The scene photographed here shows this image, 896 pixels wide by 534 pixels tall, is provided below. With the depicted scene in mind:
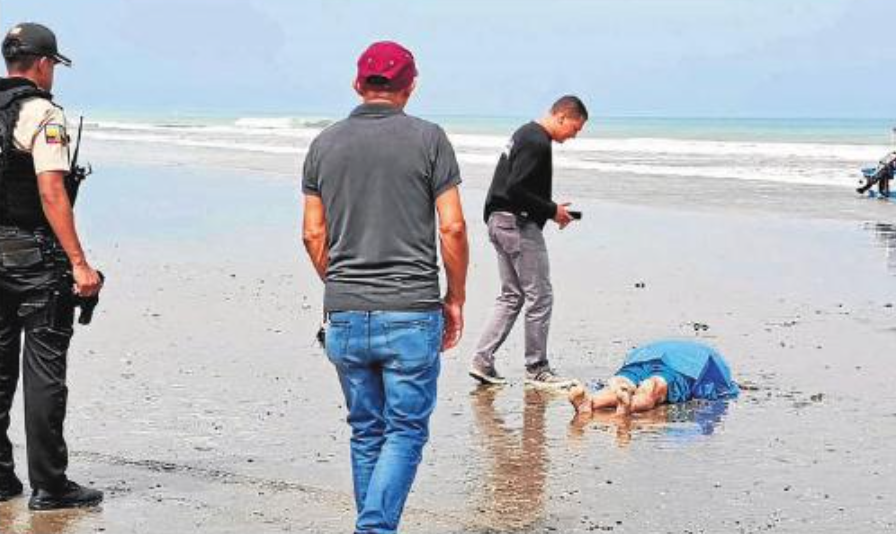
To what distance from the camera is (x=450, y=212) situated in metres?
4.82

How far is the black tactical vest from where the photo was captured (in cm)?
562

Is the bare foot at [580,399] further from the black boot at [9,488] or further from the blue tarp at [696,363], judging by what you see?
the black boot at [9,488]

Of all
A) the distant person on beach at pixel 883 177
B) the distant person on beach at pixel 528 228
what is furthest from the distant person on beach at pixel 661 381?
the distant person on beach at pixel 883 177

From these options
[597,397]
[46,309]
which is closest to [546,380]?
[597,397]

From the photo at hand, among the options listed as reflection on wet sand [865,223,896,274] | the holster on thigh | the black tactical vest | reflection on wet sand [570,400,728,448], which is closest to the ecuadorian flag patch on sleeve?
the black tactical vest

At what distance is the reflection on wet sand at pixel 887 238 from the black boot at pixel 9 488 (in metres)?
10.9

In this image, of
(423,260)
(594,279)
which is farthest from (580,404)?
(594,279)

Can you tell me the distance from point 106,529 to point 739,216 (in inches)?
689

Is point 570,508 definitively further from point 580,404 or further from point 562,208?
point 562,208

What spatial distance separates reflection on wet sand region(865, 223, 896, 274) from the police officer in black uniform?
11.0m

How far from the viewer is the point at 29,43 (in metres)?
5.75

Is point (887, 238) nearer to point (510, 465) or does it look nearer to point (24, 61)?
point (510, 465)

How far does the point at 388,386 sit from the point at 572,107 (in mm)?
4255

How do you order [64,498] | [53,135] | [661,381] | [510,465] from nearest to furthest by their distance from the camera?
1. [53,135]
2. [64,498]
3. [510,465]
4. [661,381]
